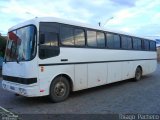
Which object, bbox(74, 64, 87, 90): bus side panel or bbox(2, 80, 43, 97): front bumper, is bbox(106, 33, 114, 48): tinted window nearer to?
bbox(74, 64, 87, 90): bus side panel

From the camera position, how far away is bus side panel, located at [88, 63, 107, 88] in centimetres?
1009

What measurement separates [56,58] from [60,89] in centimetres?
118

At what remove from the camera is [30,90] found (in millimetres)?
7770

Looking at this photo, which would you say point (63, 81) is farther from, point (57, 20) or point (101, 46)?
point (101, 46)

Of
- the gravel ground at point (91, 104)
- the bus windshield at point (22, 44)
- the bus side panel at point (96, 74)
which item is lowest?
the gravel ground at point (91, 104)

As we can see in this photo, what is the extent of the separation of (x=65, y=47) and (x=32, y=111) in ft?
8.87

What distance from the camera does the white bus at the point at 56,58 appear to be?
795 cm

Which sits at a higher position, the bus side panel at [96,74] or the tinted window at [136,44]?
the tinted window at [136,44]

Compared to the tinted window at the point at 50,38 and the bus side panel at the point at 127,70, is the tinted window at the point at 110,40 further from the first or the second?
the tinted window at the point at 50,38

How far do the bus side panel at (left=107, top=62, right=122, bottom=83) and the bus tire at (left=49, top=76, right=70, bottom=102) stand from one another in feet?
9.97

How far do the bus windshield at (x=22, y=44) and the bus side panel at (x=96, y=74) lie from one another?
2993mm

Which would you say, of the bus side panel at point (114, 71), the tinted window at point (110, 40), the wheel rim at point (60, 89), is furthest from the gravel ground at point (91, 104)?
the tinted window at point (110, 40)

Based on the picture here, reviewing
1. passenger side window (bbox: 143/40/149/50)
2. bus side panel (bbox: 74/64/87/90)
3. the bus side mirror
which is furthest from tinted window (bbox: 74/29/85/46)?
passenger side window (bbox: 143/40/149/50)

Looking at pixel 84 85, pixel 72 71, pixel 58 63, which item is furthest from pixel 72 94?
pixel 58 63
